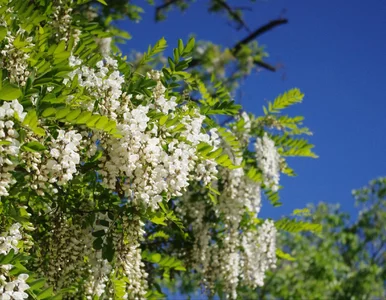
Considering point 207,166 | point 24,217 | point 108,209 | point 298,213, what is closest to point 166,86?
point 207,166

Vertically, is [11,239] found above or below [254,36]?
below

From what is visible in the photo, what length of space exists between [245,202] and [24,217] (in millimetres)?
2583

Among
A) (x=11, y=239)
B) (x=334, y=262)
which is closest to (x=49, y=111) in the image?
(x=11, y=239)

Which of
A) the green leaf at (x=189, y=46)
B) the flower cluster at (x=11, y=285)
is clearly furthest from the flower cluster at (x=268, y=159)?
the flower cluster at (x=11, y=285)

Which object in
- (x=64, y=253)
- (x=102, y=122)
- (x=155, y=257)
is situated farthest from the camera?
(x=155, y=257)

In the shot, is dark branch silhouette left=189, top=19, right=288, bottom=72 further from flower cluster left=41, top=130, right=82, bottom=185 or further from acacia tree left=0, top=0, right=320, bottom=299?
flower cluster left=41, top=130, right=82, bottom=185

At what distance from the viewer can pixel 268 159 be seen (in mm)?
5281

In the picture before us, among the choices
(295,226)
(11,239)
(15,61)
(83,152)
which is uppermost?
(295,226)

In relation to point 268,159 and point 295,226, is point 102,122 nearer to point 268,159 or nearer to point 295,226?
point 268,159

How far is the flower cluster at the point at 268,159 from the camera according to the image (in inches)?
209

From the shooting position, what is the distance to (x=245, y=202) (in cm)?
511

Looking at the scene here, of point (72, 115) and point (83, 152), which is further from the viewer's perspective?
point (83, 152)

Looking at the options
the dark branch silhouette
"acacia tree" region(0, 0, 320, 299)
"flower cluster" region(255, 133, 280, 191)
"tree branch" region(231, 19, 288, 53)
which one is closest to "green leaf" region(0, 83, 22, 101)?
"acacia tree" region(0, 0, 320, 299)

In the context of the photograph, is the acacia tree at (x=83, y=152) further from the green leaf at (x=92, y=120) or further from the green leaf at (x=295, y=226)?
the green leaf at (x=295, y=226)
